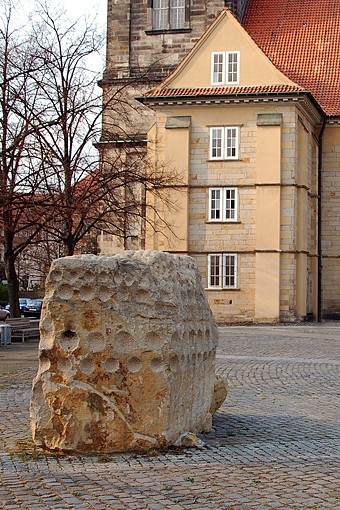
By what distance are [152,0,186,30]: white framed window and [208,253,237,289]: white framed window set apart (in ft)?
47.5

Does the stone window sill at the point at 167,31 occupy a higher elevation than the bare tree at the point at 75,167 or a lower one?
higher

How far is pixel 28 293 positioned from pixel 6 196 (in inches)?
2316

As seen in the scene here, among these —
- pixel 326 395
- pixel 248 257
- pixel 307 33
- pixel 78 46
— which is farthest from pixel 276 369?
pixel 307 33

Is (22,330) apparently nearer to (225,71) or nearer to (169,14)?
(225,71)

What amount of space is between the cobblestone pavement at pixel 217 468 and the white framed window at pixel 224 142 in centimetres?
2773

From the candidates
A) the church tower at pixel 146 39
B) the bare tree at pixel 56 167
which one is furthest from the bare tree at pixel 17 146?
the church tower at pixel 146 39

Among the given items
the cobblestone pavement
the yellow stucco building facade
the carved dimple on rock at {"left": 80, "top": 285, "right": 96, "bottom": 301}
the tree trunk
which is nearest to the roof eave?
the yellow stucco building facade

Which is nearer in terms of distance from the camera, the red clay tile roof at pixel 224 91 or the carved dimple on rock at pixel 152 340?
the carved dimple on rock at pixel 152 340

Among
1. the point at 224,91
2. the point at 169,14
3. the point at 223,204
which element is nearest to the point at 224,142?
the point at 224,91

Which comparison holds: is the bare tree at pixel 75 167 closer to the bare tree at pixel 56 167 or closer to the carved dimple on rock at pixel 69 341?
the bare tree at pixel 56 167

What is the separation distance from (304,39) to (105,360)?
1713 inches

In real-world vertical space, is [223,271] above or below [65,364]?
above

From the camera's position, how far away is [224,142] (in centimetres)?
4203

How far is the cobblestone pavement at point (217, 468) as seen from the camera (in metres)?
7.46
